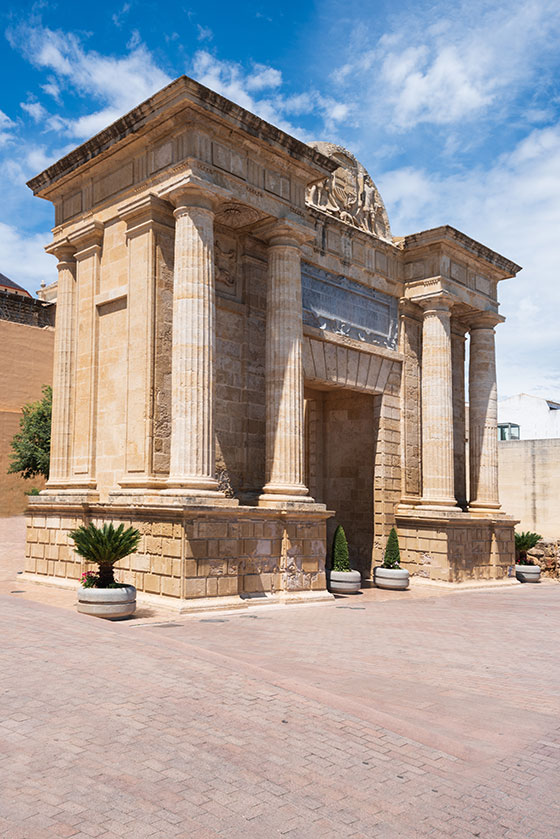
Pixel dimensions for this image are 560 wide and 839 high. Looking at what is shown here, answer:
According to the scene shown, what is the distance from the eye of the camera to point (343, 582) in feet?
55.7

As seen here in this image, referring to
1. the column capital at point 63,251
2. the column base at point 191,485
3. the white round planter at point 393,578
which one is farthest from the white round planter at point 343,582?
the column capital at point 63,251

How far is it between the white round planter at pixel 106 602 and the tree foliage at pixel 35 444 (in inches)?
744

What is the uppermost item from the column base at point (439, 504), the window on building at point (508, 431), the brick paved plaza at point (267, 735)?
the window on building at point (508, 431)

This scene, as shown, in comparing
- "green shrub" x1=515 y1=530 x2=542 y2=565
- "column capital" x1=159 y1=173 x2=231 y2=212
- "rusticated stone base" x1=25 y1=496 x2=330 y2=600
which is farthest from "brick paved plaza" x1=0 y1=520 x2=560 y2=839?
"green shrub" x1=515 y1=530 x2=542 y2=565

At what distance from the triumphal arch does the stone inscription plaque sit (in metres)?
0.06

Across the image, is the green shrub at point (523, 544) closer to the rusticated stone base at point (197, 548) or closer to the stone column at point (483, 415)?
the stone column at point (483, 415)

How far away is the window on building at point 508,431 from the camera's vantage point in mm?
47125

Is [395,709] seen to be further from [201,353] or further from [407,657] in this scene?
[201,353]

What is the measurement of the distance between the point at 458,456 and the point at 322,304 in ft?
24.1

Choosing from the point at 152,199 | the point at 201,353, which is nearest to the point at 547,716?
the point at 201,353

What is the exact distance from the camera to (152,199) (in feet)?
48.3

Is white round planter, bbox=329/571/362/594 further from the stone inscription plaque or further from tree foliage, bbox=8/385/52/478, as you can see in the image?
tree foliage, bbox=8/385/52/478

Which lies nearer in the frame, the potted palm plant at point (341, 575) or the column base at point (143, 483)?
the column base at point (143, 483)

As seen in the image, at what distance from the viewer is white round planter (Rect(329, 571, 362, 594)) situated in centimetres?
1698
